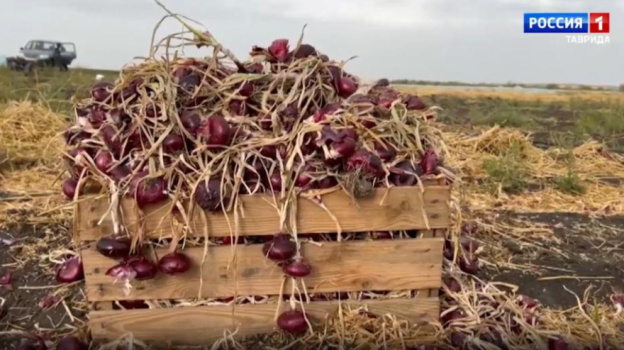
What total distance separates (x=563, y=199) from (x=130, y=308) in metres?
4.01

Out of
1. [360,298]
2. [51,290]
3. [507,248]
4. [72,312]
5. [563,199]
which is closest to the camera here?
[360,298]

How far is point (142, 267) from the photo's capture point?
253 centimetres

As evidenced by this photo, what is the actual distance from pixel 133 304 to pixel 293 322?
64 centimetres

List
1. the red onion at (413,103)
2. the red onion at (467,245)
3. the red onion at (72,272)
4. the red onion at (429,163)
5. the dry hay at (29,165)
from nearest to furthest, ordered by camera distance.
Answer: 1. the red onion at (429,163)
2. the red onion at (72,272)
3. the red onion at (413,103)
4. the red onion at (467,245)
5. the dry hay at (29,165)

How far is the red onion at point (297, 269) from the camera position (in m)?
2.57

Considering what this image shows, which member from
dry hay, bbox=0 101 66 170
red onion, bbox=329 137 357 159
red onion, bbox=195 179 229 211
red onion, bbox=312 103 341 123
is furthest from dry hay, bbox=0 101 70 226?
red onion, bbox=329 137 357 159

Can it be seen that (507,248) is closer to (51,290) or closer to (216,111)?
(216,111)

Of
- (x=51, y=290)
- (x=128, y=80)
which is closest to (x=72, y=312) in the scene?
(x=51, y=290)

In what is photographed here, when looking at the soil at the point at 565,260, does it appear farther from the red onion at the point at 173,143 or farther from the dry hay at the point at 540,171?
the red onion at the point at 173,143

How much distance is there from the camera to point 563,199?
5.55m

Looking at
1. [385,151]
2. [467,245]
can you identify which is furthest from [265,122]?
[467,245]

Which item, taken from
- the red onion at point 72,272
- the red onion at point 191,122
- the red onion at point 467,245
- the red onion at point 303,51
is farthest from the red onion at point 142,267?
the red onion at point 467,245

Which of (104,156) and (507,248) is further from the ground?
(104,156)

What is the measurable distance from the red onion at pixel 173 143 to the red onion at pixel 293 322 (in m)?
0.78
